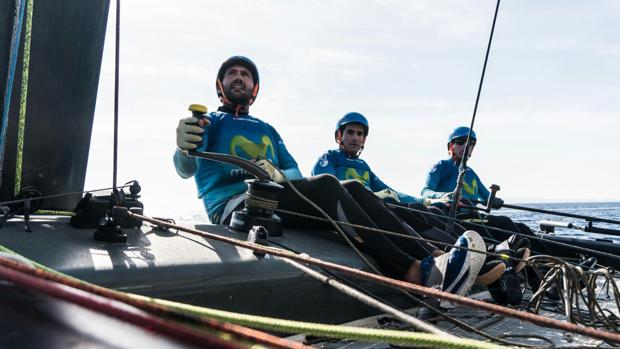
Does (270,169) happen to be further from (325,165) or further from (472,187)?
(472,187)

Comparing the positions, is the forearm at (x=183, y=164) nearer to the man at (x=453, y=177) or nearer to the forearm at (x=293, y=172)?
the forearm at (x=293, y=172)

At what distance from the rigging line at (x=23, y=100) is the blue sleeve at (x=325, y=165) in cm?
384

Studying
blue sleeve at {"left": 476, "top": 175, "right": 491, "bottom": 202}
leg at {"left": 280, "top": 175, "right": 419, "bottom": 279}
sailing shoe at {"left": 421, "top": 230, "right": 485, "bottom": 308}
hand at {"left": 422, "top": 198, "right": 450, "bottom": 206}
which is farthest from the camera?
blue sleeve at {"left": 476, "top": 175, "right": 491, "bottom": 202}

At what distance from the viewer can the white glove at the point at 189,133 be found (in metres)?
2.64

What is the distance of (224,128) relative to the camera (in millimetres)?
3879

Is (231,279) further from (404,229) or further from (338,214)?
(404,229)

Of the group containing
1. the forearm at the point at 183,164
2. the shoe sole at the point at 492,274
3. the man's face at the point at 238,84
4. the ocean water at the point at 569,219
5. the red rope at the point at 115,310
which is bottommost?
the ocean water at the point at 569,219

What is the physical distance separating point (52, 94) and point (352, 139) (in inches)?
165

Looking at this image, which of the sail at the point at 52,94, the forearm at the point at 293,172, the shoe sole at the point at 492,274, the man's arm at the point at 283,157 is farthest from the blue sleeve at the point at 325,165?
the sail at the point at 52,94

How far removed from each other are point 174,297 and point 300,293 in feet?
2.37

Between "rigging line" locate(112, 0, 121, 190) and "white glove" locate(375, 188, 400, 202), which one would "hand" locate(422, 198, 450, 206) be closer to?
"white glove" locate(375, 188, 400, 202)

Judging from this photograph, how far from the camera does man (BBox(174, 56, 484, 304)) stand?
266 centimetres

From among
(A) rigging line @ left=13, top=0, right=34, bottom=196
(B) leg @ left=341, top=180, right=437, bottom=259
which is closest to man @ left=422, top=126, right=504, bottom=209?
(B) leg @ left=341, top=180, right=437, bottom=259

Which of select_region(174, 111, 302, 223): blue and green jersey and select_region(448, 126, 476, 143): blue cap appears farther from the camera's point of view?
select_region(448, 126, 476, 143): blue cap
